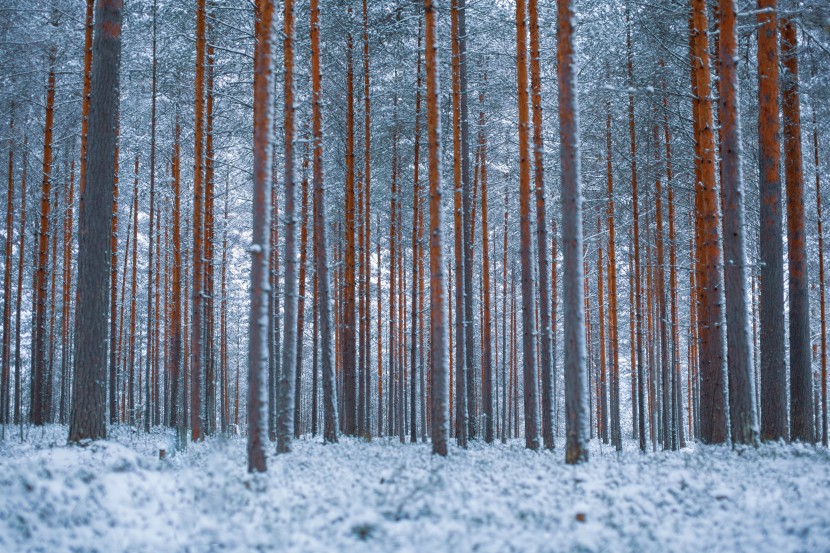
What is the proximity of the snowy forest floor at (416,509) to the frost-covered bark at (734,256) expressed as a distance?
67.7 inches

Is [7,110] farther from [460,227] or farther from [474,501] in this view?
[474,501]

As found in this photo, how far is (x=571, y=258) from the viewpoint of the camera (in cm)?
826

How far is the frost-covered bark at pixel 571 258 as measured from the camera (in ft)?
26.1

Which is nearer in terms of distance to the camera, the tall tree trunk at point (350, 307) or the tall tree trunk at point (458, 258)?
the tall tree trunk at point (458, 258)

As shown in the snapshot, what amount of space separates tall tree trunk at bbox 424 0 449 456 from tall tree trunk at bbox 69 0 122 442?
512cm

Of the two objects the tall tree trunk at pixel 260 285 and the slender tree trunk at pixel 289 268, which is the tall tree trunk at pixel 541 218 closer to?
the slender tree trunk at pixel 289 268

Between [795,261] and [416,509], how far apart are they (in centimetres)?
997

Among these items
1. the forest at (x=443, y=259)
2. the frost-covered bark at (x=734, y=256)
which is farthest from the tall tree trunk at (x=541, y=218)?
the frost-covered bark at (x=734, y=256)

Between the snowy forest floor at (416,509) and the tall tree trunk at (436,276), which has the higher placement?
the tall tree trunk at (436,276)

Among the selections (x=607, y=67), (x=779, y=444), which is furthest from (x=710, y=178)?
(x=607, y=67)

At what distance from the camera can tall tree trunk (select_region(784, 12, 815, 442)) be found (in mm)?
11062

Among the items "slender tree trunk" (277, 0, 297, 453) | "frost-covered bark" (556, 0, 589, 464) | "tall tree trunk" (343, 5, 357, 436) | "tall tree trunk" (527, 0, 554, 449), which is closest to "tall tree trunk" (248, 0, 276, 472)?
"slender tree trunk" (277, 0, 297, 453)

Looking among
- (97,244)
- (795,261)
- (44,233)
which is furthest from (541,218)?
(44,233)

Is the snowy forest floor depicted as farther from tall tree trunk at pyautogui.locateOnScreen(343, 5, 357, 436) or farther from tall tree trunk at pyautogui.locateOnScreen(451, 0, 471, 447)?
tall tree trunk at pyautogui.locateOnScreen(343, 5, 357, 436)
